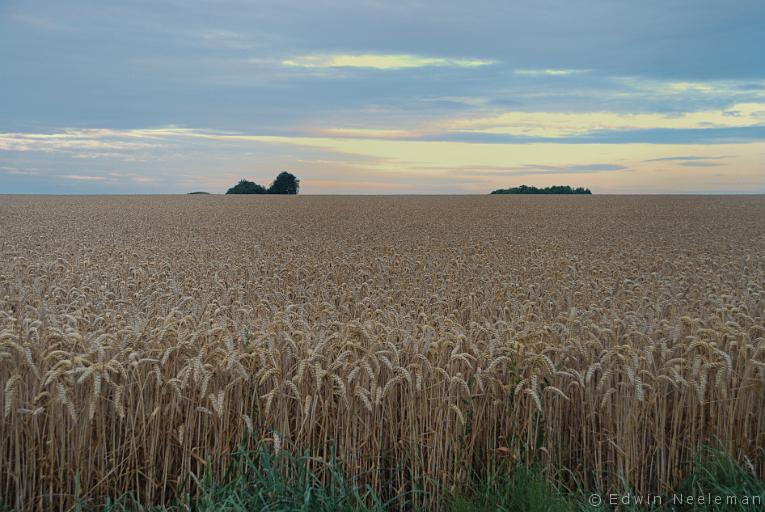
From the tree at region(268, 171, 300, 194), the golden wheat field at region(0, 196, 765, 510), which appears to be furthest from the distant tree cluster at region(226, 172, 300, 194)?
the golden wheat field at region(0, 196, 765, 510)

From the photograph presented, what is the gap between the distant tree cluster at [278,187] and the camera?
A: 86.1 m

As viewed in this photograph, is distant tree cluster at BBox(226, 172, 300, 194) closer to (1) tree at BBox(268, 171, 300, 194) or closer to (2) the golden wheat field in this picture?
(1) tree at BBox(268, 171, 300, 194)

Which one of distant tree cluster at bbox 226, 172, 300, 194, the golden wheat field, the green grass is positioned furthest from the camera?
distant tree cluster at bbox 226, 172, 300, 194

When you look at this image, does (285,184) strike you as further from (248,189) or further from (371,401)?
(371,401)

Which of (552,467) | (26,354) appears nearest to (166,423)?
(26,354)

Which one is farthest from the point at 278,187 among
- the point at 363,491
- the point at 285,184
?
the point at 363,491

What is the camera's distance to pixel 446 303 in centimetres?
786

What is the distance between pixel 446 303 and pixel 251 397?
346 centimetres

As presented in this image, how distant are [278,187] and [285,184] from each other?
3.60 feet

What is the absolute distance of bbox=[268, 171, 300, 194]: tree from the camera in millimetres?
86125

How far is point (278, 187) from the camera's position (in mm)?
86500

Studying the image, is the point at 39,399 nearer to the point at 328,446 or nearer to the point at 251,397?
the point at 251,397
